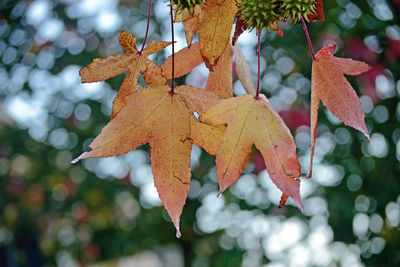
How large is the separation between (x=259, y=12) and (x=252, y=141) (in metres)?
0.14

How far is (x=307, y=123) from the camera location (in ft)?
8.46

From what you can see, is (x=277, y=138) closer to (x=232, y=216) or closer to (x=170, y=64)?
(x=170, y=64)

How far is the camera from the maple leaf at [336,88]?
1.57 feet

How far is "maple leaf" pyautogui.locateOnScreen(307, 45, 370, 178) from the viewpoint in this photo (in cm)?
48

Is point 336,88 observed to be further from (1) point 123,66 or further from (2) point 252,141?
(1) point 123,66

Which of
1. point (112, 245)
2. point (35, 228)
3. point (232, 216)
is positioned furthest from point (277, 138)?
point (35, 228)

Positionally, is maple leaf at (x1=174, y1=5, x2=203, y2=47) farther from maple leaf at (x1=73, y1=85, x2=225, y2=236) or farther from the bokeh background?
the bokeh background

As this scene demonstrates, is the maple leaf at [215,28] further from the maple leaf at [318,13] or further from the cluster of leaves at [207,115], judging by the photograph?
the maple leaf at [318,13]

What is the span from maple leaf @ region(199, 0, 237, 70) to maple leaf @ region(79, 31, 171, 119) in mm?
76

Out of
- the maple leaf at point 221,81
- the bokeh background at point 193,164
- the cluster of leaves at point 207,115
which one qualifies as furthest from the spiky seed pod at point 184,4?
the bokeh background at point 193,164

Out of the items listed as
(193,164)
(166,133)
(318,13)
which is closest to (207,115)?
(166,133)

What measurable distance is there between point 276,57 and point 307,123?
442mm

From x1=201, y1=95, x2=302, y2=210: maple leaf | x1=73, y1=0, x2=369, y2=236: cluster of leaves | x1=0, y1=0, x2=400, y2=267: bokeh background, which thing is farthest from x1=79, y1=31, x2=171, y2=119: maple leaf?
x1=0, y1=0, x2=400, y2=267: bokeh background

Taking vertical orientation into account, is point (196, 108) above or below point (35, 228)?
above
